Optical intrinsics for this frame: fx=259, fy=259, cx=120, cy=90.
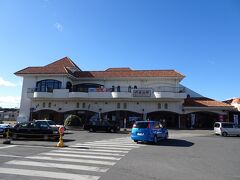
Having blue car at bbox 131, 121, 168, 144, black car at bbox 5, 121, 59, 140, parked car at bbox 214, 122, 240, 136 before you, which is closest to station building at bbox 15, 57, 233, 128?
parked car at bbox 214, 122, 240, 136

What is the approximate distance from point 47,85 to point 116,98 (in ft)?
38.4

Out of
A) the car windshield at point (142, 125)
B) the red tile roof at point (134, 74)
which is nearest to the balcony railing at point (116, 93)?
the red tile roof at point (134, 74)

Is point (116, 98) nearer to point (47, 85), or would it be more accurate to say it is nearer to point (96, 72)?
point (96, 72)

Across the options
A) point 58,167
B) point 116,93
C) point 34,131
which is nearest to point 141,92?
point 116,93

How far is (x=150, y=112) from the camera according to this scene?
39.1 m

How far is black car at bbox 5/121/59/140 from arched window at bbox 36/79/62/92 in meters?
22.4

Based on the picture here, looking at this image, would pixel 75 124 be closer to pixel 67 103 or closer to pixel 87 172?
pixel 67 103

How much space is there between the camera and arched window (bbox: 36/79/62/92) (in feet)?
135

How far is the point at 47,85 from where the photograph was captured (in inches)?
1645

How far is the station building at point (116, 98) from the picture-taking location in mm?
38406

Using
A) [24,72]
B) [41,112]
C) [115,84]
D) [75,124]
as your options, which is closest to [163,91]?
[115,84]

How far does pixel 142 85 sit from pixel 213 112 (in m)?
11.4

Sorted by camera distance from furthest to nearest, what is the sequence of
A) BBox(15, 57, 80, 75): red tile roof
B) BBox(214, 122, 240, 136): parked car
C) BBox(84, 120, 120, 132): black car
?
BBox(15, 57, 80, 75): red tile roof < BBox(84, 120, 120, 132): black car < BBox(214, 122, 240, 136): parked car

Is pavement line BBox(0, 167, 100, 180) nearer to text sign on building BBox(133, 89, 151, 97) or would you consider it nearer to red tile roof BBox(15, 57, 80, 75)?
text sign on building BBox(133, 89, 151, 97)
